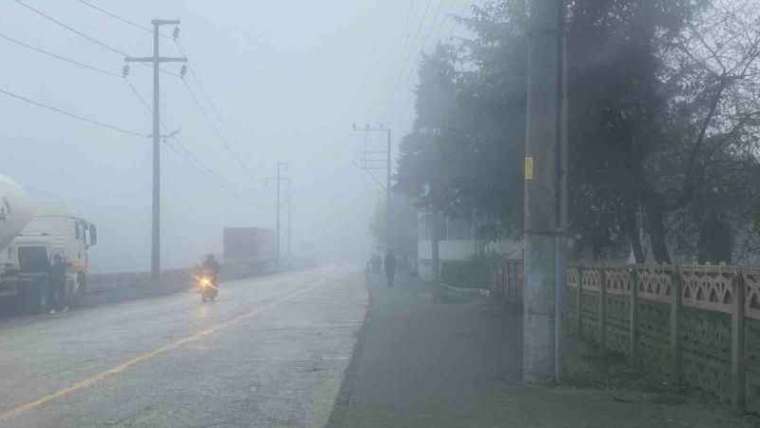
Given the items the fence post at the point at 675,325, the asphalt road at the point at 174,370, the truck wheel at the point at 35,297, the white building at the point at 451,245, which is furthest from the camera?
the white building at the point at 451,245

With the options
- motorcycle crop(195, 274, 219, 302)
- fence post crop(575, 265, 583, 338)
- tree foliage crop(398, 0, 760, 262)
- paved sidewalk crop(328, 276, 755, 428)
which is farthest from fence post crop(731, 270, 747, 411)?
motorcycle crop(195, 274, 219, 302)

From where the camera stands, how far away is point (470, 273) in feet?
149

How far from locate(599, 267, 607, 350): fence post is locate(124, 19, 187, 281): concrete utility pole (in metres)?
32.6

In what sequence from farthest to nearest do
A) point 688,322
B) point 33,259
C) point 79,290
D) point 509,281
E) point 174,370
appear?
point 79,290
point 33,259
point 509,281
point 174,370
point 688,322

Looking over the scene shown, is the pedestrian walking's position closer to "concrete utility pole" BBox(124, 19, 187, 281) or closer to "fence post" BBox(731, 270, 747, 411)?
"concrete utility pole" BBox(124, 19, 187, 281)

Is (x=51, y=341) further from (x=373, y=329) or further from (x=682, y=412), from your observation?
(x=682, y=412)

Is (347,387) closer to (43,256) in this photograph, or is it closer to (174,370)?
(174,370)

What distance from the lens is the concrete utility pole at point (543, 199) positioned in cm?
1246

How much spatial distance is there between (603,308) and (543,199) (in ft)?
14.6

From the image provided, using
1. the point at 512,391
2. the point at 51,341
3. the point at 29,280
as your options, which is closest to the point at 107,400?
the point at 512,391

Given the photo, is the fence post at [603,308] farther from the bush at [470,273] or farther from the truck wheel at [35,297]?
the bush at [470,273]

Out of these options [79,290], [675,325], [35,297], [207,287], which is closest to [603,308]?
[675,325]

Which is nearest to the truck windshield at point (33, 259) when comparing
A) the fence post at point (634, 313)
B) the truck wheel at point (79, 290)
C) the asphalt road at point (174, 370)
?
the truck wheel at point (79, 290)

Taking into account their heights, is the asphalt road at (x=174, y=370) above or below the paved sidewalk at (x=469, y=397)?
below
